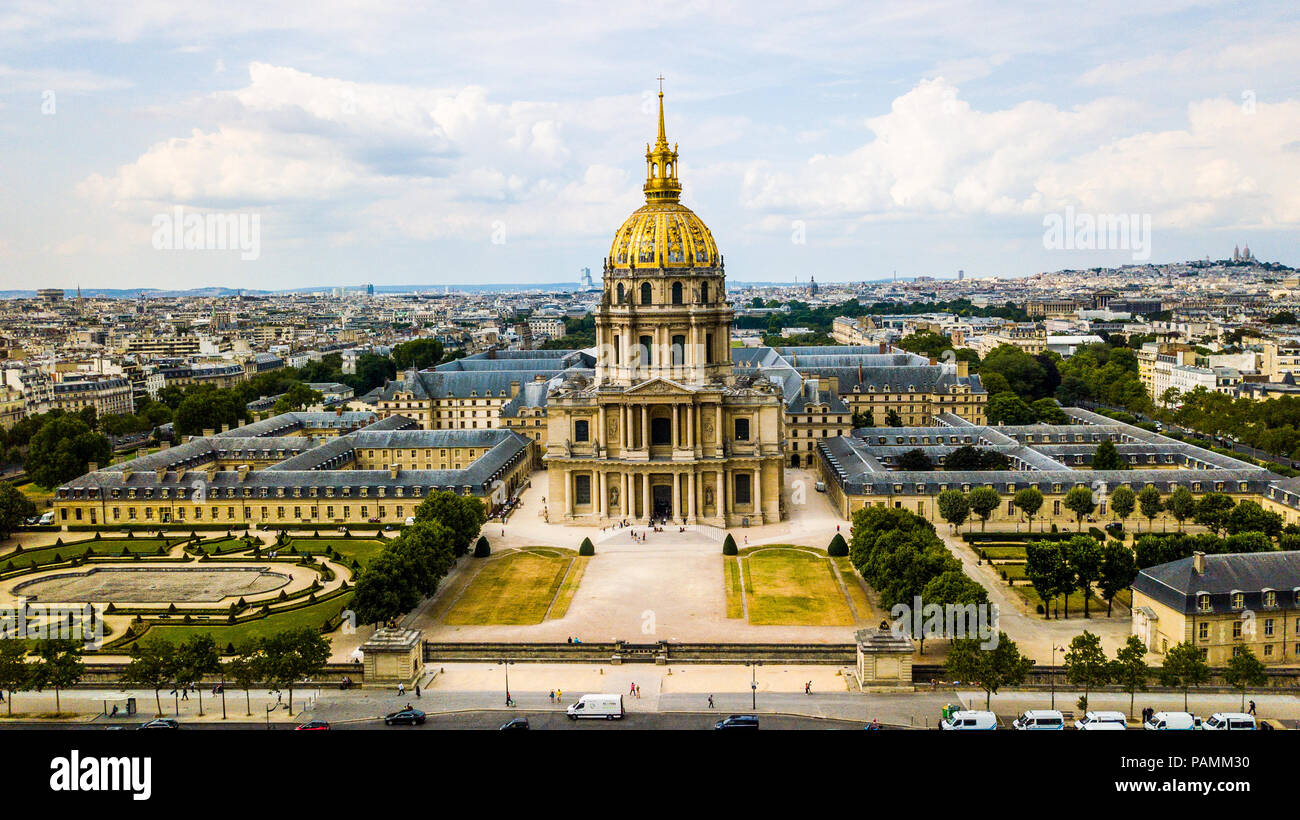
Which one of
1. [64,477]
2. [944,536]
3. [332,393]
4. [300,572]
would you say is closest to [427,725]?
[300,572]

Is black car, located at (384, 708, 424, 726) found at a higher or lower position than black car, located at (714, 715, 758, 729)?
lower

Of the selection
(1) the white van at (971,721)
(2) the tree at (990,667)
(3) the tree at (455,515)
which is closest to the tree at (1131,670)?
(2) the tree at (990,667)

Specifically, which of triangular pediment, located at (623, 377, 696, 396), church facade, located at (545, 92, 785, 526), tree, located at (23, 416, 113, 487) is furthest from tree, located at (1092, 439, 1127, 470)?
tree, located at (23, 416, 113, 487)

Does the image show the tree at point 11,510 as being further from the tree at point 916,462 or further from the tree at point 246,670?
the tree at point 916,462

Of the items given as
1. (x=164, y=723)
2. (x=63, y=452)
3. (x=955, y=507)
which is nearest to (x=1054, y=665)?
(x=955, y=507)

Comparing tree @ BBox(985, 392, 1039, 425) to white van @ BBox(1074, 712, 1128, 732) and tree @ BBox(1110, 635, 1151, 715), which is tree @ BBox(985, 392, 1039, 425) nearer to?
tree @ BBox(1110, 635, 1151, 715)
